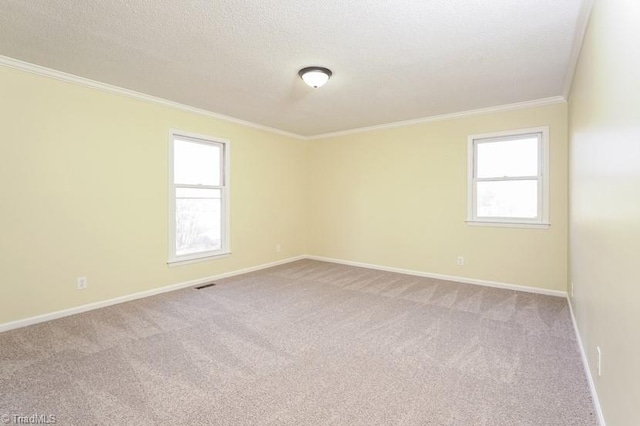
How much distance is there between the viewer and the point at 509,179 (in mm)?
4254

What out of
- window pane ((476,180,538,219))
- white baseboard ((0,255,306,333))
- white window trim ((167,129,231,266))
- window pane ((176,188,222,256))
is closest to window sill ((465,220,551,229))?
window pane ((476,180,538,219))

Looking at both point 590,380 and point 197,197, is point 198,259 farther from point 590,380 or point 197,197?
point 590,380

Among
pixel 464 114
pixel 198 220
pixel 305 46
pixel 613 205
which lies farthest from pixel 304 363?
pixel 464 114

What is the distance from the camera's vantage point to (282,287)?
4340 millimetres

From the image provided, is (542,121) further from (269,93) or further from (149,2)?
(149,2)

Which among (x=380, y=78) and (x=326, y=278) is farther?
(x=326, y=278)

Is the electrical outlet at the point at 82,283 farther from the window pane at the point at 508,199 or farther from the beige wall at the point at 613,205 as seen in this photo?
the window pane at the point at 508,199

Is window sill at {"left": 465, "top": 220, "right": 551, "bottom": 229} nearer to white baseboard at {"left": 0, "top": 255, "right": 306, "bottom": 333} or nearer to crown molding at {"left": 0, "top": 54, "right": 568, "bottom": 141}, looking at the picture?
crown molding at {"left": 0, "top": 54, "right": 568, "bottom": 141}

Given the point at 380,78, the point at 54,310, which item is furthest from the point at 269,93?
the point at 54,310

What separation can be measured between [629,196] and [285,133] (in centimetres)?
517

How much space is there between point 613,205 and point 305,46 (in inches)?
92.5

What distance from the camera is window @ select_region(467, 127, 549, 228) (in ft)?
13.2

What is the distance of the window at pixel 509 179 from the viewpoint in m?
4.02

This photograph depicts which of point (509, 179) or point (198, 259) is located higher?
point (509, 179)
